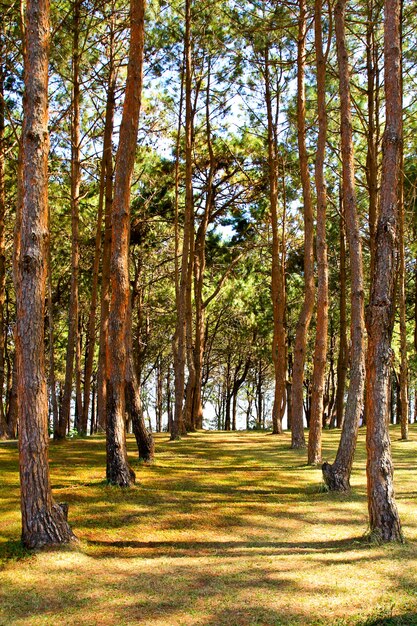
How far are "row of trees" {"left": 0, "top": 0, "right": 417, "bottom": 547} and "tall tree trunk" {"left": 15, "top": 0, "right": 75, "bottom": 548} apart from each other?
0.05 ft

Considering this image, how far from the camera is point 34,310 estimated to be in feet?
19.0

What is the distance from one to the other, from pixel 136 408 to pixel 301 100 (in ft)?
24.7

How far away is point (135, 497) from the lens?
789 cm

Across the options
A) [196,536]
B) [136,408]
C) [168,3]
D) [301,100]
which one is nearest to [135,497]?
[196,536]

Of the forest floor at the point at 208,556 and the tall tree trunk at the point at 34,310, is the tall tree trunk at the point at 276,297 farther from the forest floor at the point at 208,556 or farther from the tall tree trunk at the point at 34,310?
the tall tree trunk at the point at 34,310

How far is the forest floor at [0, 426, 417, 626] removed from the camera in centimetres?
464

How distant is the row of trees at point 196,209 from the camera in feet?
20.5

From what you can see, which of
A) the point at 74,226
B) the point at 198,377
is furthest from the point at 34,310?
the point at 198,377

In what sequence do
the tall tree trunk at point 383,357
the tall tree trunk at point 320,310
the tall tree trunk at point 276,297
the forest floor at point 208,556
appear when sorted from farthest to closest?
the tall tree trunk at point 276,297 → the tall tree trunk at point 320,310 → the tall tree trunk at point 383,357 → the forest floor at point 208,556

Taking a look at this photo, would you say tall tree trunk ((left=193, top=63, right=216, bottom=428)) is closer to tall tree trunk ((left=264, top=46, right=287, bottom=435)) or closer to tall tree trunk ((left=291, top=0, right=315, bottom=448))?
tall tree trunk ((left=264, top=46, right=287, bottom=435))

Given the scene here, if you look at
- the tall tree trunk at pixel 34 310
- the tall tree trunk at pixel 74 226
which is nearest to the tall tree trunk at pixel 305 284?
the tall tree trunk at pixel 74 226

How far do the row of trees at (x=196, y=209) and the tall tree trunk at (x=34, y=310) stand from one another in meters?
0.01

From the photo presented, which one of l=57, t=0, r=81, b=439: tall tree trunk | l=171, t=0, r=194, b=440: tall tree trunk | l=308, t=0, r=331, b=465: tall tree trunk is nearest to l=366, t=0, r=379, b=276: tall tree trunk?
l=171, t=0, r=194, b=440: tall tree trunk

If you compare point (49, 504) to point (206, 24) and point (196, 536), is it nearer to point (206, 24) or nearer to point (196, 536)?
point (196, 536)
